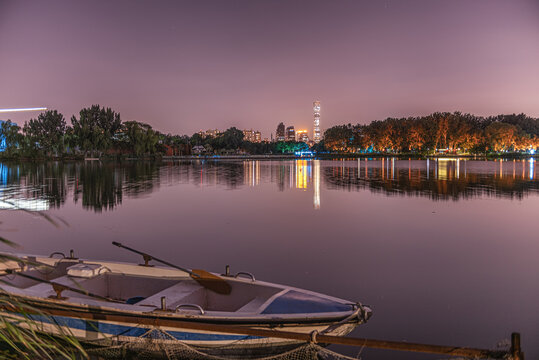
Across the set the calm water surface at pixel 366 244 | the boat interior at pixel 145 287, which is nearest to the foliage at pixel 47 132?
the calm water surface at pixel 366 244

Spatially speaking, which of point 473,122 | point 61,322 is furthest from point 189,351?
point 473,122

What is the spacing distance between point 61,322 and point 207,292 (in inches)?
82.9

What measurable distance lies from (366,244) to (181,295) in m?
9.08

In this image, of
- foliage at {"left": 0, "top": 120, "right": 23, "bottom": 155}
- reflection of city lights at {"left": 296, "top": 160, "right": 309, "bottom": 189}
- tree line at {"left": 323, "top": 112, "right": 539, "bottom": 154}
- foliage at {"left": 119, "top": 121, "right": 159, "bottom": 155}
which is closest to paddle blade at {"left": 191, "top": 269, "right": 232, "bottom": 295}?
reflection of city lights at {"left": 296, "top": 160, "right": 309, "bottom": 189}

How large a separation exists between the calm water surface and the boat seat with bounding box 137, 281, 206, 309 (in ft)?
7.98

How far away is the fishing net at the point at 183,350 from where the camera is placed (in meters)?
5.08

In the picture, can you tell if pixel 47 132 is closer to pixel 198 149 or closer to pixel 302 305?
pixel 198 149

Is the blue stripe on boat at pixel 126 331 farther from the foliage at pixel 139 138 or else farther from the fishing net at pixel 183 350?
the foliage at pixel 139 138

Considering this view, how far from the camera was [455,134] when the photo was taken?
140 meters

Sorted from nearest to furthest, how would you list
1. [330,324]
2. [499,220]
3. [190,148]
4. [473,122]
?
[330,324] < [499,220] < [473,122] < [190,148]

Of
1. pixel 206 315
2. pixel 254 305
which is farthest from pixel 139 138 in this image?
pixel 206 315

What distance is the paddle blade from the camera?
6.48 meters

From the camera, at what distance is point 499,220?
18.2 meters

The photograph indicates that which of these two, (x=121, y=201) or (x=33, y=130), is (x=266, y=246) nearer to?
(x=121, y=201)
